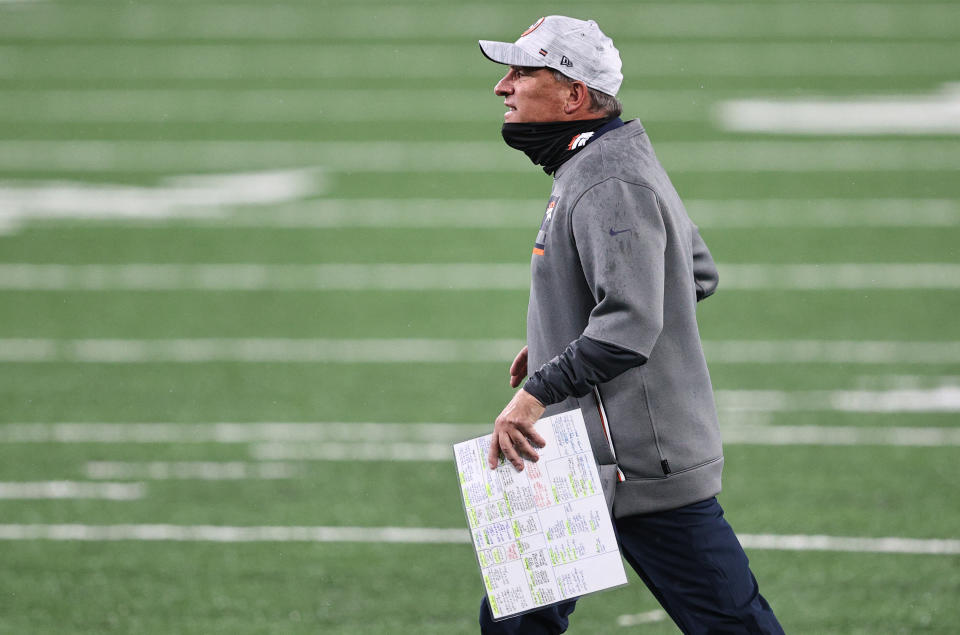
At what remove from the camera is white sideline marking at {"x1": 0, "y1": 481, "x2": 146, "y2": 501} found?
→ 256 inches

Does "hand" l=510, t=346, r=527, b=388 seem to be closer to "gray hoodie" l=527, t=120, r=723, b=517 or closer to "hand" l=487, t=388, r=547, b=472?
"gray hoodie" l=527, t=120, r=723, b=517

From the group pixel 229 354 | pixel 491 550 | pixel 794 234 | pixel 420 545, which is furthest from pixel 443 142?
pixel 491 550

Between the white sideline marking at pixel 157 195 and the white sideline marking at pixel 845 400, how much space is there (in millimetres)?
6137

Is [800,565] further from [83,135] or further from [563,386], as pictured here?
[83,135]

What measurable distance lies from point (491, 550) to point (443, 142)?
1210 cm

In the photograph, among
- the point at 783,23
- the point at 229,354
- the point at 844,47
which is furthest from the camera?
the point at 783,23

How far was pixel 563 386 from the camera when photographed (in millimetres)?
3260

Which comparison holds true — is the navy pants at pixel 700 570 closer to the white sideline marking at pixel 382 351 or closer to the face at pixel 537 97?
the face at pixel 537 97

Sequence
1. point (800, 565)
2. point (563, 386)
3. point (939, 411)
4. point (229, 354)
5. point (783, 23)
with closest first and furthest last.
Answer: point (563, 386) < point (800, 565) < point (939, 411) < point (229, 354) < point (783, 23)

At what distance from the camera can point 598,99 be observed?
11.3ft

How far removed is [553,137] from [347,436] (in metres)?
4.13

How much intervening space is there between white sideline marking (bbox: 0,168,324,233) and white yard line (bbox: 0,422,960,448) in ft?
17.3

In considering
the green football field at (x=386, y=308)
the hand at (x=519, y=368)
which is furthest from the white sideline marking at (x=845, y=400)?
the hand at (x=519, y=368)

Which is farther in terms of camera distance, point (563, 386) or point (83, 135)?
point (83, 135)
